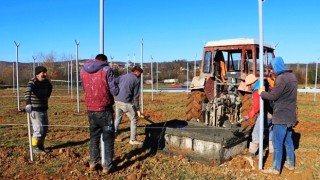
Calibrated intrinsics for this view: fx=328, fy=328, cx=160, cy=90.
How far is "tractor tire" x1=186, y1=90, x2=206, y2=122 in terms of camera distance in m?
7.80

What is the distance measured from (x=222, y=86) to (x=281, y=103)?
333 centimetres

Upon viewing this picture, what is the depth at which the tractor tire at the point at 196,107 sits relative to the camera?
25.6 ft

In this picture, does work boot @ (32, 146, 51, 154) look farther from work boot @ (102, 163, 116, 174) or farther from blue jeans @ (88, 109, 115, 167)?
work boot @ (102, 163, 116, 174)

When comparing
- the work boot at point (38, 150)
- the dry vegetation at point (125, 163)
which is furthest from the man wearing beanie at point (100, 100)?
the work boot at point (38, 150)

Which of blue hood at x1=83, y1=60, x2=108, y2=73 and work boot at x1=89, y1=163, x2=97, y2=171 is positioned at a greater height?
blue hood at x1=83, y1=60, x2=108, y2=73

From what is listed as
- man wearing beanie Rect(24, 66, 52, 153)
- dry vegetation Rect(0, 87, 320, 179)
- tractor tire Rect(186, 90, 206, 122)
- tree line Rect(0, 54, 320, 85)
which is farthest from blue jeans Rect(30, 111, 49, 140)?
tree line Rect(0, 54, 320, 85)

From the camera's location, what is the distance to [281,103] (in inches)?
200

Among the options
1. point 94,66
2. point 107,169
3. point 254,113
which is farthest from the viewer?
point 254,113

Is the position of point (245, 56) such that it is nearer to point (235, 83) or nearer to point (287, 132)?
point (235, 83)

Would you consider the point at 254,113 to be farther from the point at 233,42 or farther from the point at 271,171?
the point at 233,42

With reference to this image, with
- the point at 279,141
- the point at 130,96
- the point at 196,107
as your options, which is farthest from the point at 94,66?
the point at 196,107

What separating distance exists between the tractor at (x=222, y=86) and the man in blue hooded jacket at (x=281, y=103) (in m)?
1.63

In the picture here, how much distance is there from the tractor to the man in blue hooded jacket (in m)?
1.63

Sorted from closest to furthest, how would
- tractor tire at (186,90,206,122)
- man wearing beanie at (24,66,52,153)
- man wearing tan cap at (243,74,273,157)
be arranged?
man wearing tan cap at (243,74,273,157)
man wearing beanie at (24,66,52,153)
tractor tire at (186,90,206,122)
